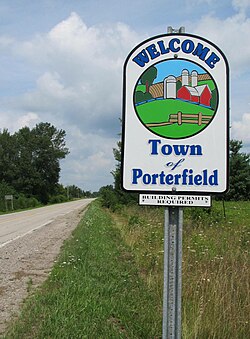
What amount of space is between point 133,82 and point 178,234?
0.89 metres

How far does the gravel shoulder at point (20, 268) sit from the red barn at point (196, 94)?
3.70m

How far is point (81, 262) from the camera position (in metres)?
8.70

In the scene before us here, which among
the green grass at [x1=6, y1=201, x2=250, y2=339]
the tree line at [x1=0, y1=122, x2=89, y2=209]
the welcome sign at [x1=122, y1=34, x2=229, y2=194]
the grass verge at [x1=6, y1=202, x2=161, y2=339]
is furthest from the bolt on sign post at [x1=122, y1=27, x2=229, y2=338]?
the tree line at [x1=0, y1=122, x2=89, y2=209]

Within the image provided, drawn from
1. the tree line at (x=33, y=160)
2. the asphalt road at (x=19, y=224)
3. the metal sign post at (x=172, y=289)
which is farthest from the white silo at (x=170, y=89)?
the tree line at (x=33, y=160)

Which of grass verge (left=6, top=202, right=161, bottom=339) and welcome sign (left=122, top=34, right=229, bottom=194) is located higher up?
welcome sign (left=122, top=34, right=229, bottom=194)

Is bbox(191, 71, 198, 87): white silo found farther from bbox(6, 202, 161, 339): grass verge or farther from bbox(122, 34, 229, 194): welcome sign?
bbox(6, 202, 161, 339): grass verge

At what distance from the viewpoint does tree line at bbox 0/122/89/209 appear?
280ft

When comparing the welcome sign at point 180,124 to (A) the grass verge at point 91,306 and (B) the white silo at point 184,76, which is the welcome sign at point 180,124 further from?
(A) the grass verge at point 91,306

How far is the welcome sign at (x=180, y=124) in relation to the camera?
8.00ft

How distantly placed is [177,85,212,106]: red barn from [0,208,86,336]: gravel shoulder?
146 inches

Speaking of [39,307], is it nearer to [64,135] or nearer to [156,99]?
[156,99]

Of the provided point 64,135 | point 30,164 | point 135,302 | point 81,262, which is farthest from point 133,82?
point 64,135

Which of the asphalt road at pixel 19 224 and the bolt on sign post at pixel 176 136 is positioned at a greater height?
the bolt on sign post at pixel 176 136

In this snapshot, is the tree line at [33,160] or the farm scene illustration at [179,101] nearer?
the farm scene illustration at [179,101]
